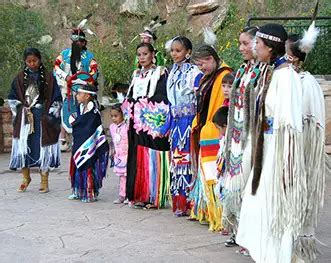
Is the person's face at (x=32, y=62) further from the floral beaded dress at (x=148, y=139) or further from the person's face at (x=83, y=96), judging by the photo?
the floral beaded dress at (x=148, y=139)

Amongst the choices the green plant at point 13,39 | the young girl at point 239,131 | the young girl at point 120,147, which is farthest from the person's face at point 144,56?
the green plant at point 13,39

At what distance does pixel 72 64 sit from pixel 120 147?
10.3 ft

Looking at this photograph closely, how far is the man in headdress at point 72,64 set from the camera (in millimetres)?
11031

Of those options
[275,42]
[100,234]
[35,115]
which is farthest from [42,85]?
[275,42]

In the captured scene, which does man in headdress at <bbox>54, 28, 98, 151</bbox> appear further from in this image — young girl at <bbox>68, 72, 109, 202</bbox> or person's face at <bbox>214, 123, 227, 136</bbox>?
person's face at <bbox>214, 123, 227, 136</bbox>

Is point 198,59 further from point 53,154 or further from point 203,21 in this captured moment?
point 203,21

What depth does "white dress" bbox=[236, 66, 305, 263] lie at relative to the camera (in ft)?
16.2

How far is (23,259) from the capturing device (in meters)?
6.10

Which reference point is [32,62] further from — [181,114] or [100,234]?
[100,234]

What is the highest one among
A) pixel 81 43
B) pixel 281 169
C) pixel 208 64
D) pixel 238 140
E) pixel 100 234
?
pixel 81 43

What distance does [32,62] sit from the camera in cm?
900

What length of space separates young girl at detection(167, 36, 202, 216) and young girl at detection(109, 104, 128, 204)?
97cm

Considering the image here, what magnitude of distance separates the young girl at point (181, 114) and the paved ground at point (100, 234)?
1.03 ft

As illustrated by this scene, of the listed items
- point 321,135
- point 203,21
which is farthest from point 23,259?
point 203,21
